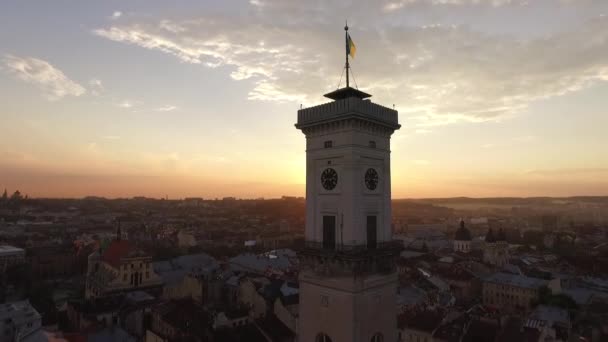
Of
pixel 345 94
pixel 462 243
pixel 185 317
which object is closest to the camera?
pixel 345 94

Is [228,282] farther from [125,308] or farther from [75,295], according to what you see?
[75,295]

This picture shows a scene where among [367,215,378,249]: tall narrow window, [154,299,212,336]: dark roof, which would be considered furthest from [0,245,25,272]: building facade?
[367,215,378,249]: tall narrow window

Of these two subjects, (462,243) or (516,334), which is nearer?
(516,334)

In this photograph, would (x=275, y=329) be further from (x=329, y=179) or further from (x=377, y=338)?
(x=329, y=179)

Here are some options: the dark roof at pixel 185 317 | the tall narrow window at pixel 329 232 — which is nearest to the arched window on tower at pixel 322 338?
the tall narrow window at pixel 329 232

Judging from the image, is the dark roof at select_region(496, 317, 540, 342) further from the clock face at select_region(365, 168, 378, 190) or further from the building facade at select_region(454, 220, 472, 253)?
the building facade at select_region(454, 220, 472, 253)

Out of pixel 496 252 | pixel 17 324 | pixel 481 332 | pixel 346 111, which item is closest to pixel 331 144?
pixel 346 111

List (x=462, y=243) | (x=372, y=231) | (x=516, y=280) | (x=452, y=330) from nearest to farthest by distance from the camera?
(x=372, y=231) < (x=452, y=330) < (x=516, y=280) < (x=462, y=243)

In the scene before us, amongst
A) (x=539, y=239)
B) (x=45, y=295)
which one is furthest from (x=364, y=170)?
(x=539, y=239)
